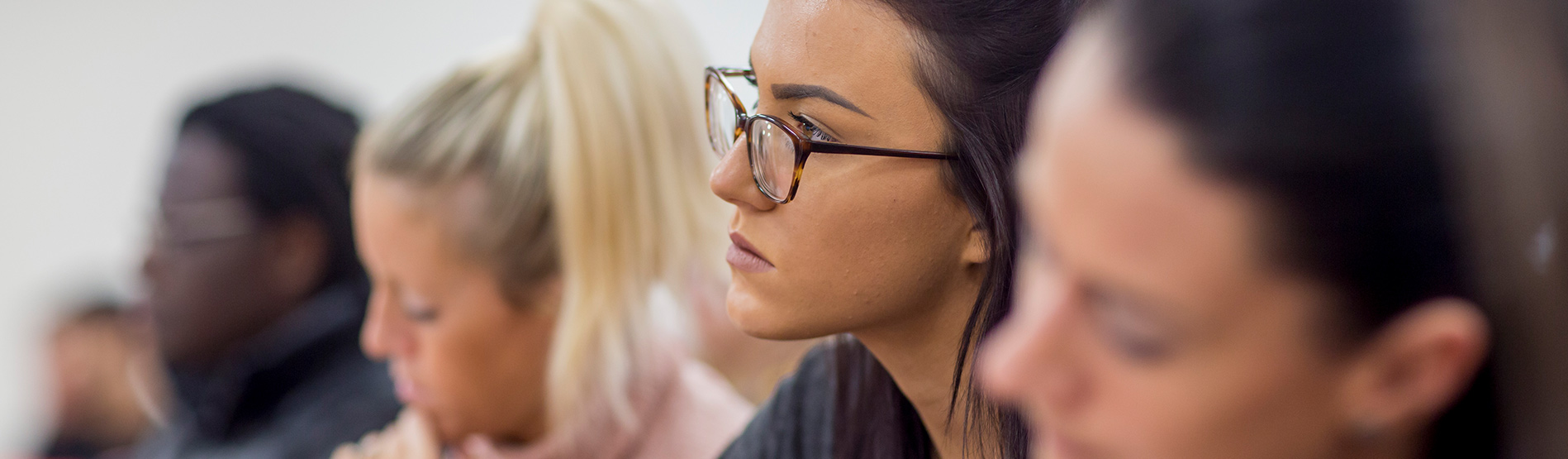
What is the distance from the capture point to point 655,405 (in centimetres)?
146

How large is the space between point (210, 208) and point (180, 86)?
2046mm

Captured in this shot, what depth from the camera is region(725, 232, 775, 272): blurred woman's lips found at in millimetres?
840

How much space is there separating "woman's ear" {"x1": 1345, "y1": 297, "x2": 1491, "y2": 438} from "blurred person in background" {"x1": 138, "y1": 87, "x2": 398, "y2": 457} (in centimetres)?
159

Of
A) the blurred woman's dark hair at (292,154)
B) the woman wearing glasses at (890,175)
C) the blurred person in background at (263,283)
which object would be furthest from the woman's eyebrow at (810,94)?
the blurred woman's dark hair at (292,154)

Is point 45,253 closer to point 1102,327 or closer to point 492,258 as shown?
point 492,258

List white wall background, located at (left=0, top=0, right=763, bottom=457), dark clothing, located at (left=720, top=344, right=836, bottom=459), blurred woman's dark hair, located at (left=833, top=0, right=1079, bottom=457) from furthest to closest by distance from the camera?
1. white wall background, located at (left=0, top=0, right=763, bottom=457)
2. dark clothing, located at (left=720, top=344, right=836, bottom=459)
3. blurred woman's dark hair, located at (left=833, top=0, right=1079, bottom=457)

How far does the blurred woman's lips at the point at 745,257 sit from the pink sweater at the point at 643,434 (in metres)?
0.60

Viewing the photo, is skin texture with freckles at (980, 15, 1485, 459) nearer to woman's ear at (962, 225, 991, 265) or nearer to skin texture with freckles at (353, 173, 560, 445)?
woman's ear at (962, 225, 991, 265)

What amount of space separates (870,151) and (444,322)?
793 millimetres

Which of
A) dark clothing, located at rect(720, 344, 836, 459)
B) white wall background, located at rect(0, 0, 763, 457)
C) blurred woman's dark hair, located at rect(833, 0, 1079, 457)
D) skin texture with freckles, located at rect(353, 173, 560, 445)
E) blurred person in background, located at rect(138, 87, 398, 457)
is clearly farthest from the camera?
white wall background, located at rect(0, 0, 763, 457)

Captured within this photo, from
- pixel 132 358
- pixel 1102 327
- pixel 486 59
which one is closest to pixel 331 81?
pixel 132 358

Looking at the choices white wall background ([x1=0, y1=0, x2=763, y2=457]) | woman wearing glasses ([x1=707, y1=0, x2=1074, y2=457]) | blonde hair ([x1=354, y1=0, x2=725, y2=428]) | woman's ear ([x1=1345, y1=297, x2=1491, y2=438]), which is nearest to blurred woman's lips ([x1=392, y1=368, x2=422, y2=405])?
blonde hair ([x1=354, y1=0, x2=725, y2=428])

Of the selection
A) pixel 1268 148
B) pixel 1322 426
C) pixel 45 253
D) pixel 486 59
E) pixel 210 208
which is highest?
pixel 1268 148

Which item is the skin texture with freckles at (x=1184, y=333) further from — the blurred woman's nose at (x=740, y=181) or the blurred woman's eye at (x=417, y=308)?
the blurred woman's eye at (x=417, y=308)
